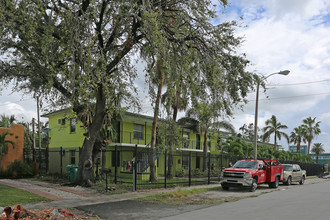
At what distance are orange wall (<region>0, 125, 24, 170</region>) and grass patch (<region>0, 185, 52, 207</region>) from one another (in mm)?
8867

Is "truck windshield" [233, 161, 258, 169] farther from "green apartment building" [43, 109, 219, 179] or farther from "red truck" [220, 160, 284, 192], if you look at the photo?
"green apartment building" [43, 109, 219, 179]

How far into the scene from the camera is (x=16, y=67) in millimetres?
16031

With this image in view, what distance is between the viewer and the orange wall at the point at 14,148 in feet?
71.1

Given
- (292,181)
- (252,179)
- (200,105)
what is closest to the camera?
(200,105)

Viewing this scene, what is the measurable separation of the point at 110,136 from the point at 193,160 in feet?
59.8

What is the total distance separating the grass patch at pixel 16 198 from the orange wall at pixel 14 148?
8867mm

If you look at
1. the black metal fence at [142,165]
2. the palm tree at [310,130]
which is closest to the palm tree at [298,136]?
the palm tree at [310,130]

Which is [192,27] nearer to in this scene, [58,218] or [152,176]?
[58,218]

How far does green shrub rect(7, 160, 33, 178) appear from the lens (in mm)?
20848

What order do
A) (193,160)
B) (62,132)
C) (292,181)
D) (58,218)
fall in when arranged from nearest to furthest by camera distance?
(58,218) → (292,181) → (62,132) → (193,160)

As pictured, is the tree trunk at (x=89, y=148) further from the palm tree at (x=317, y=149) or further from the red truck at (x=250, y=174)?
the palm tree at (x=317, y=149)

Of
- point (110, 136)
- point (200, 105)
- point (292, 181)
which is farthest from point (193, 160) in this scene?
point (200, 105)

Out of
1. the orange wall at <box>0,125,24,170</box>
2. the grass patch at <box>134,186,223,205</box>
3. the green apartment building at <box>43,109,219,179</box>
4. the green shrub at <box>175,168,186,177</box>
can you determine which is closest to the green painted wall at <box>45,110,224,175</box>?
the green apartment building at <box>43,109,219,179</box>

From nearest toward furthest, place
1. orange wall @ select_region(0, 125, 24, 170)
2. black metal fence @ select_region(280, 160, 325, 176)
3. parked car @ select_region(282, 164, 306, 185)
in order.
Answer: orange wall @ select_region(0, 125, 24, 170)
parked car @ select_region(282, 164, 306, 185)
black metal fence @ select_region(280, 160, 325, 176)
